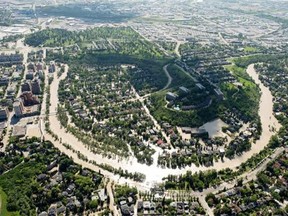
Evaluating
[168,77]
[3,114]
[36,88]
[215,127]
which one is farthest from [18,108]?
[215,127]

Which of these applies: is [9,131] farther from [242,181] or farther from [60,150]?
[242,181]

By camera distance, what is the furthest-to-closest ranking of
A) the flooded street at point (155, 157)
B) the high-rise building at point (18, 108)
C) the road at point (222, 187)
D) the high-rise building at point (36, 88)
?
1. the high-rise building at point (36, 88)
2. the high-rise building at point (18, 108)
3. the flooded street at point (155, 157)
4. the road at point (222, 187)

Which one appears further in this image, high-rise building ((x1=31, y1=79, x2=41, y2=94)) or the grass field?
high-rise building ((x1=31, y1=79, x2=41, y2=94))

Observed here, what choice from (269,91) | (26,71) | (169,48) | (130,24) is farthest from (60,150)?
(130,24)

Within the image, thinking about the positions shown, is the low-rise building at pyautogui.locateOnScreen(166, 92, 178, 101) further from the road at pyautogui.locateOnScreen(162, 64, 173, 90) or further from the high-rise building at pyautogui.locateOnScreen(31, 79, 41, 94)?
the high-rise building at pyautogui.locateOnScreen(31, 79, 41, 94)

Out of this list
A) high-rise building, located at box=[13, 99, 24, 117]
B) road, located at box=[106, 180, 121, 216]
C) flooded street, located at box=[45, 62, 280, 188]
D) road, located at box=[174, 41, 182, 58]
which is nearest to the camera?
road, located at box=[106, 180, 121, 216]

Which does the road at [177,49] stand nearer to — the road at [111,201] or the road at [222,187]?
the road at [222,187]

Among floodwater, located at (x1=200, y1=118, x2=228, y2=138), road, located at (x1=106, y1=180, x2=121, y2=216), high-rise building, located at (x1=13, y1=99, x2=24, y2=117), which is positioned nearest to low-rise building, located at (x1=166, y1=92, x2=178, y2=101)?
floodwater, located at (x1=200, y1=118, x2=228, y2=138)

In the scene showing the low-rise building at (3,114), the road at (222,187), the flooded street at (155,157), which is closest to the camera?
the road at (222,187)

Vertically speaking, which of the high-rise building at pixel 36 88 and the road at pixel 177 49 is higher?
the high-rise building at pixel 36 88

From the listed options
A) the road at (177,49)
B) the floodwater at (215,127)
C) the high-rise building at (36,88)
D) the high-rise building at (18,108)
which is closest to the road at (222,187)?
the floodwater at (215,127)

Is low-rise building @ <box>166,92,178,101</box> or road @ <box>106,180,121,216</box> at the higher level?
road @ <box>106,180,121,216</box>

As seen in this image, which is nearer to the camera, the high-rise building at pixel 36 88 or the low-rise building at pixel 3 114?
the low-rise building at pixel 3 114
